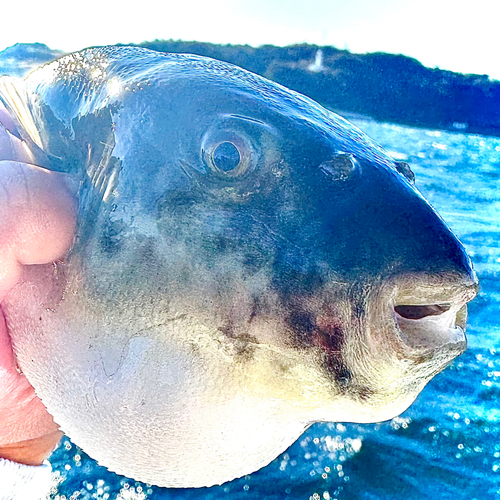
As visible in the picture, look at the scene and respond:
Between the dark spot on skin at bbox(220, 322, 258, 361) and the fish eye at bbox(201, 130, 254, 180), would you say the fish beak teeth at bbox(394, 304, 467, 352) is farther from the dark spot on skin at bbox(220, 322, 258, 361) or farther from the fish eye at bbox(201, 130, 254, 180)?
the fish eye at bbox(201, 130, 254, 180)

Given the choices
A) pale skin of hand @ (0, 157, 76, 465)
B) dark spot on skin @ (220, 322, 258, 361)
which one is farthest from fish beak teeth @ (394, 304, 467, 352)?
pale skin of hand @ (0, 157, 76, 465)

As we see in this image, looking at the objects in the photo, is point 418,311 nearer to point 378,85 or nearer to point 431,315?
point 431,315

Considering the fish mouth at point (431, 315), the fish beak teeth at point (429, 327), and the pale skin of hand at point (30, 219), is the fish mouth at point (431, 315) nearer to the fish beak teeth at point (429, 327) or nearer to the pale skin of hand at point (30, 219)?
the fish beak teeth at point (429, 327)

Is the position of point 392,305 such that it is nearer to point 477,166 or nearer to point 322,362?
point 322,362

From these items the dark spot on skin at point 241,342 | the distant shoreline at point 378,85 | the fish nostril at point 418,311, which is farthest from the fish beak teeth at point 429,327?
the distant shoreline at point 378,85

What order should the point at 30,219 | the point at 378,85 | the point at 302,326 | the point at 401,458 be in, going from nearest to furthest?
the point at 302,326 → the point at 30,219 → the point at 401,458 → the point at 378,85

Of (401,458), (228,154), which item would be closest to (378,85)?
(401,458)
